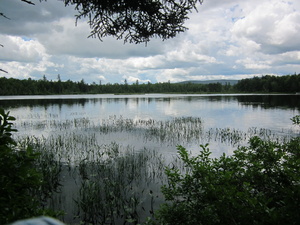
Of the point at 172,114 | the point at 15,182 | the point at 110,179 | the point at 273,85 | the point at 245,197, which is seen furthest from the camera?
the point at 273,85

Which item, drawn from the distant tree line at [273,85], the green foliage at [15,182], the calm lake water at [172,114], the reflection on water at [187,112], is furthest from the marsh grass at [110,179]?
the distant tree line at [273,85]

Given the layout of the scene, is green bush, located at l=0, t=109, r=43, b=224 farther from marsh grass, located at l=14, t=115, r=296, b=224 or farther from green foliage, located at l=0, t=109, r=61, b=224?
marsh grass, located at l=14, t=115, r=296, b=224

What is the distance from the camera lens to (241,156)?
513cm

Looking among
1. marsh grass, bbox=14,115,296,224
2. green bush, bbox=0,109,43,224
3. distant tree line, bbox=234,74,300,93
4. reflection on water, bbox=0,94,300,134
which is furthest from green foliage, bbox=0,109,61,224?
distant tree line, bbox=234,74,300,93

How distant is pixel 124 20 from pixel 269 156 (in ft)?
24.1

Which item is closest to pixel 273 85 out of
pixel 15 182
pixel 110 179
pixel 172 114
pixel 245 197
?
pixel 172 114

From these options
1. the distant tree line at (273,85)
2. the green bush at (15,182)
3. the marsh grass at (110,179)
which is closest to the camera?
the green bush at (15,182)

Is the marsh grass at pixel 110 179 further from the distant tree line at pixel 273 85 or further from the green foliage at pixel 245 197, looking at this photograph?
the distant tree line at pixel 273 85

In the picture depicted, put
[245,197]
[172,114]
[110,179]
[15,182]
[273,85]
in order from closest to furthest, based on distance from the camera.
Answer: [15,182]
[245,197]
[110,179]
[172,114]
[273,85]

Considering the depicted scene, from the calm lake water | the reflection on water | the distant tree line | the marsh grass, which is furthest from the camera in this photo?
the distant tree line

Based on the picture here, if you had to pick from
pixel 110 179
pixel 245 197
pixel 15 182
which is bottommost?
pixel 110 179

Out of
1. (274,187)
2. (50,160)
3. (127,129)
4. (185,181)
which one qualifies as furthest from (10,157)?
(127,129)

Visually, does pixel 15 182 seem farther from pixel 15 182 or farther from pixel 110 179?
pixel 110 179

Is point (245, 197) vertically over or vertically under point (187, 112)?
over
